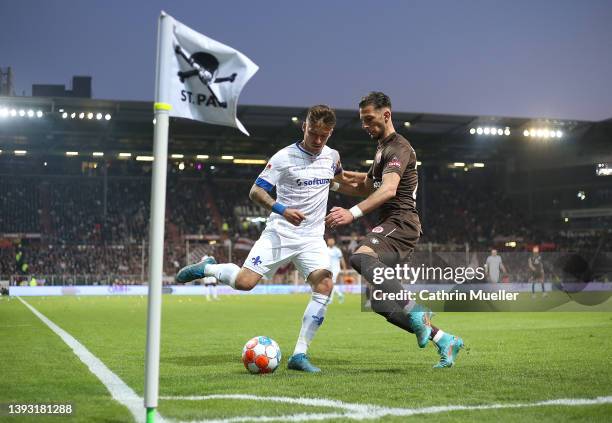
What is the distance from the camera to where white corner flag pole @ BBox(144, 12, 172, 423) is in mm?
3734

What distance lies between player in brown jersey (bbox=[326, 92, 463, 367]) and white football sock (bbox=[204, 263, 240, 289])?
117 cm

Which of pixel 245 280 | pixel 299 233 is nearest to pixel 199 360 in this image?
pixel 245 280

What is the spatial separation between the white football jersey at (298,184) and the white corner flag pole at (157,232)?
2.96 metres

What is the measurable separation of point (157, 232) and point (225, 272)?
322 centimetres

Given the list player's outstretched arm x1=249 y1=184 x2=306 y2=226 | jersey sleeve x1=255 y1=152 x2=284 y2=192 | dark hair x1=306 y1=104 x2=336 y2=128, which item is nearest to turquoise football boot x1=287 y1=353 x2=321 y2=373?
player's outstretched arm x1=249 y1=184 x2=306 y2=226

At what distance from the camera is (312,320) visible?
6879 mm

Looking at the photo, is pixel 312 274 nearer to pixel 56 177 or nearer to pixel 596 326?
pixel 596 326

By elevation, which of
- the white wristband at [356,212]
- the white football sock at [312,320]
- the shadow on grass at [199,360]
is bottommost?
the shadow on grass at [199,360]

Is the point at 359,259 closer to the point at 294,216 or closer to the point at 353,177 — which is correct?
the point at 294,216

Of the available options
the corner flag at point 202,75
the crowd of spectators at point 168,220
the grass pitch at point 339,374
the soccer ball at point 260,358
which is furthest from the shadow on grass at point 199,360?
the crowd of spectators at point 168,220

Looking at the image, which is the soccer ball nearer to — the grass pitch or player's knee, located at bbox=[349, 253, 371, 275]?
the grass pitch

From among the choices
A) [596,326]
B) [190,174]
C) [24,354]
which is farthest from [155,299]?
[190,174]

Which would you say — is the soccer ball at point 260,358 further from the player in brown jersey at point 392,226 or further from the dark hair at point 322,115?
the dark hair at point 322,115

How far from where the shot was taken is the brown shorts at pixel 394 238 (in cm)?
651
